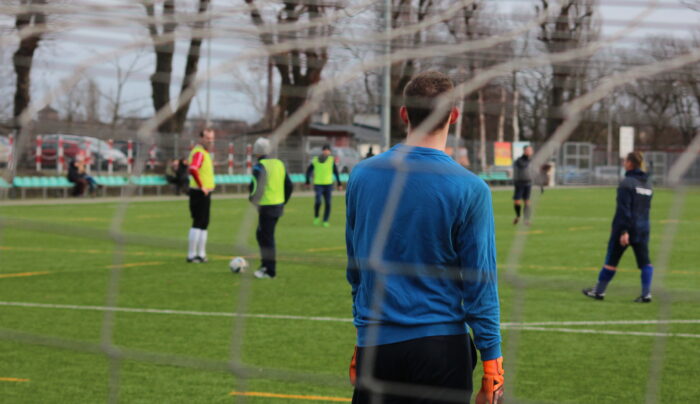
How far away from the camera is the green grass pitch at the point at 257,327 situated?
5461 mm

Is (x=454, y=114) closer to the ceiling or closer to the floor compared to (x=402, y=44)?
closer to the floor

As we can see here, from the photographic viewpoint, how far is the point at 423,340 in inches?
134

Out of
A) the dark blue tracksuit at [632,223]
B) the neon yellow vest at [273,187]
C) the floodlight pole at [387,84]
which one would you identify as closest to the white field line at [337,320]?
the dark blue tracksuit at [632,223]

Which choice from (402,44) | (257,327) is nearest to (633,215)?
(257,327)

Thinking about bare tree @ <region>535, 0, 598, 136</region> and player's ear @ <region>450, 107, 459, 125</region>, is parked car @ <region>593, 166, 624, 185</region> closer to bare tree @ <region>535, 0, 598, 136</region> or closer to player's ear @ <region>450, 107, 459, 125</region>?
bare tree @ <region>535, 0, 598, 136</region>

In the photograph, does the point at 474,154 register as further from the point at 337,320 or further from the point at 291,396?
the point at 291,396

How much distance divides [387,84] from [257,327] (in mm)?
3997

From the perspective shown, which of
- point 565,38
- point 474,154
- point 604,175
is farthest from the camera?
point 474,154

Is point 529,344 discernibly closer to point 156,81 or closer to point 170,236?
point 156,81

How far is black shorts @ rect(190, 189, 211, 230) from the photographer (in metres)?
11.9

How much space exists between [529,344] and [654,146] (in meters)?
3.91

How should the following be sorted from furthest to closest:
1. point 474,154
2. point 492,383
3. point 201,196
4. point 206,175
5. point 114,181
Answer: point 114,181
point 201,196
point 206,175
point 474,154
point 492,383

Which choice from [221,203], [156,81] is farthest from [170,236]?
[156,81]

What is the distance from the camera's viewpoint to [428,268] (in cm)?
343
